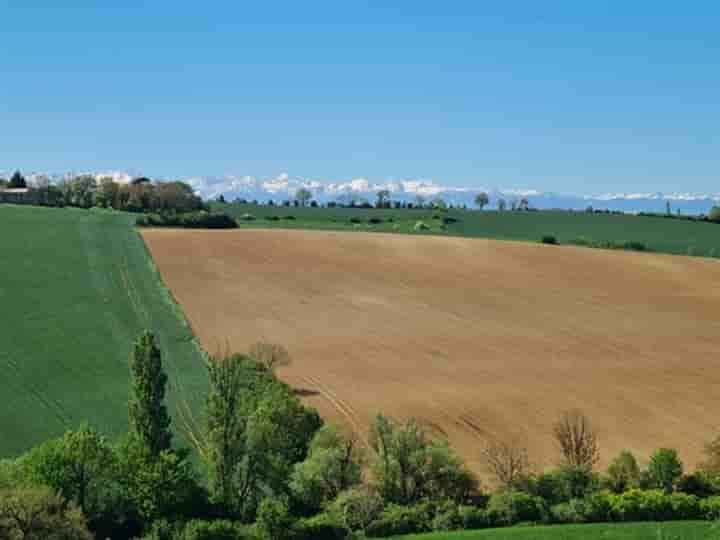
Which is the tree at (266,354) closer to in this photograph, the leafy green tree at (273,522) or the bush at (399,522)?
the leafy green tree at (273,522)

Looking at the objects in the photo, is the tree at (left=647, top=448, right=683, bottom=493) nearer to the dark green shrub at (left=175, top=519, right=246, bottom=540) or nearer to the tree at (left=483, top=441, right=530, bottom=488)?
the tree at (left=483, top=441, right=530, bottom=488)

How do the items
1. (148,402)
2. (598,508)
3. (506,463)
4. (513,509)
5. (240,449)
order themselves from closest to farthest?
1. (513,509)
2. (598,508)
3. (240,449)
4. (148,402)
5. (506,463)

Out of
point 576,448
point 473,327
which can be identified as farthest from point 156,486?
point 473,327

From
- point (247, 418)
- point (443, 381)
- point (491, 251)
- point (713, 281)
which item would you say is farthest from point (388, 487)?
point (491, 251)

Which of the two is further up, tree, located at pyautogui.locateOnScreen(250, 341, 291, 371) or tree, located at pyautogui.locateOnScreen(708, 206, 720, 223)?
tree, located at pyautogui.locateOnScreen(708, 206, 720, 223)

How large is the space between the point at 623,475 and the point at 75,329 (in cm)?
3600

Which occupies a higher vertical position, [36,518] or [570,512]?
[36,518]

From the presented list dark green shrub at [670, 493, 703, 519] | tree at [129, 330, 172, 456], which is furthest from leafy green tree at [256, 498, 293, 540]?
dark green shrub at [670, 493, 703, 519]

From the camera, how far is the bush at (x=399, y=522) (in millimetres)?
27189

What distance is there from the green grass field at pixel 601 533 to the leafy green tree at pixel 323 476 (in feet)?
12.0

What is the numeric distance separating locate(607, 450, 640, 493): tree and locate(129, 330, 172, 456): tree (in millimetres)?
16863

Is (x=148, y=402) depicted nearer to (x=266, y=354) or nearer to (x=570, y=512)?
(x=266, y=354)

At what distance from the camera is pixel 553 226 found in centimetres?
12656

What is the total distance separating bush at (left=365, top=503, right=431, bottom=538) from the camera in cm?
2719
